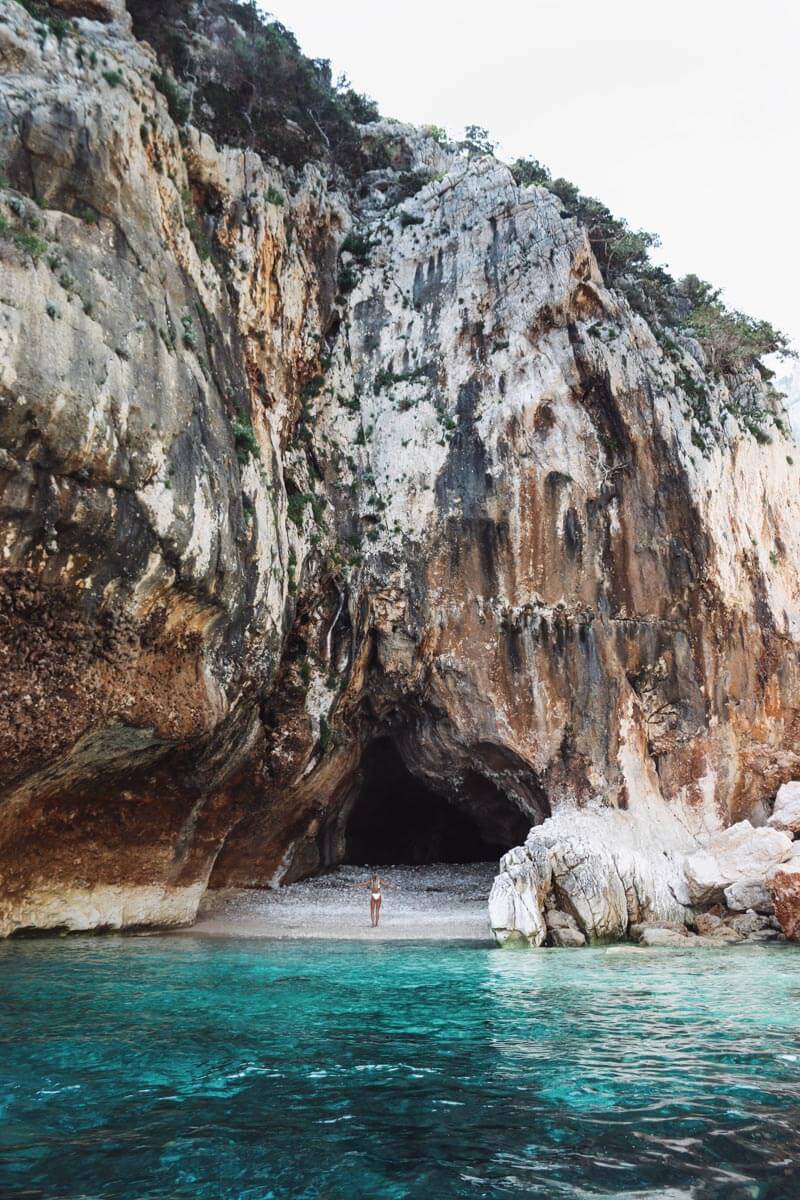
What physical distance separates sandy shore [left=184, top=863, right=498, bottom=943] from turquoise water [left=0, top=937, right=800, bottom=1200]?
21.1 feet

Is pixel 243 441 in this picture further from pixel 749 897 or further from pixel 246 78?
pixel 749 897

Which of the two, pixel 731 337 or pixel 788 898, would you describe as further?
pixel 731 337

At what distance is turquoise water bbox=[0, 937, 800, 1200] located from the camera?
476cm

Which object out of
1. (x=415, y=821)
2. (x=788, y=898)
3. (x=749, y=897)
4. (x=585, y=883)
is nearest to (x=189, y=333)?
(x=585, y=883)

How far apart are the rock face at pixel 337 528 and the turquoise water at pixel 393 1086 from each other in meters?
5.55

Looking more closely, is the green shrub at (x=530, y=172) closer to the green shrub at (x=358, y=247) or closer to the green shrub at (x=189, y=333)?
the green shrub at (x=358, y=247)

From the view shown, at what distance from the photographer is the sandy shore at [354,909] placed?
18.6 m

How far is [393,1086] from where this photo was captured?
6.61 metres

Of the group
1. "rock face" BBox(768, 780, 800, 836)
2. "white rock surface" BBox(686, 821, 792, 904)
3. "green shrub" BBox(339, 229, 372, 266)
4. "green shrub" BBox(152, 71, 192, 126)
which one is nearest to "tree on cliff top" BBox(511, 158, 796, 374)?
"green shrub" BBox(339, 229, 372, 266)

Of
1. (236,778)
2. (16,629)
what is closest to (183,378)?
(16,629)

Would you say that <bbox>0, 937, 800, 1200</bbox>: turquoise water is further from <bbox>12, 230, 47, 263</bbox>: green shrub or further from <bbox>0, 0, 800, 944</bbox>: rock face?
<bbox>12, 230, 47, 263</bbox>: green shrub

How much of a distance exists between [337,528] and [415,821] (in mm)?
14705

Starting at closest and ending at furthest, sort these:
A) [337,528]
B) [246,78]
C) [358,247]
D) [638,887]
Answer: [638,887] < [337,528] < [246,78] < [358,247]

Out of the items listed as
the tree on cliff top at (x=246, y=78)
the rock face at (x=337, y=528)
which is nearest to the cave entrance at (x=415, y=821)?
the rock face at (x=337, y=528)
